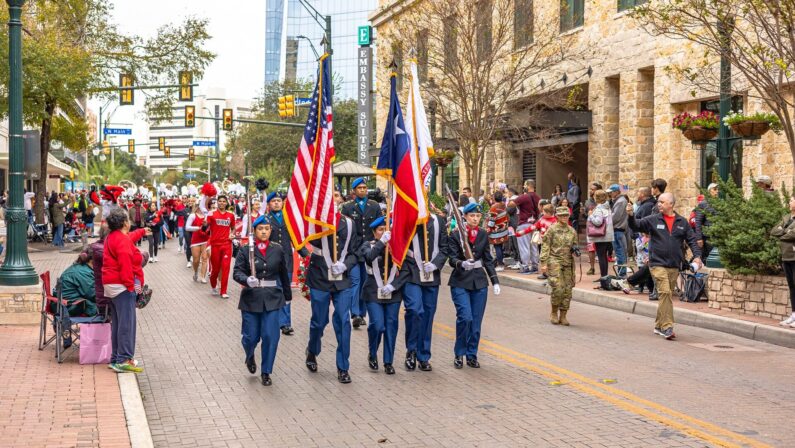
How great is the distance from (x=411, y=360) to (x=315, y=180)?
2.10m

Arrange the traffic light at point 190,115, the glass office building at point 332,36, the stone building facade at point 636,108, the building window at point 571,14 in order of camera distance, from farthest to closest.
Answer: the glass office building at point 332,36
the traffic light at point 190,115
the building window at point 571,14
the stone building facade at point 636,108

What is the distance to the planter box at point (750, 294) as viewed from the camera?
12.7m

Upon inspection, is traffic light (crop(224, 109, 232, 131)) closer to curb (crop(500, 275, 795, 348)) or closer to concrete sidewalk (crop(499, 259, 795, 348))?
concrete sidewalk (crop(499, 259, 795, 348))

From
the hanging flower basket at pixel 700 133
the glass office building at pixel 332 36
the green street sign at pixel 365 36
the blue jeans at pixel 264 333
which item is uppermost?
the glass office building at pixel 332 36

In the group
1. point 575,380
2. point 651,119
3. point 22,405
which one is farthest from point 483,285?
point 651,119

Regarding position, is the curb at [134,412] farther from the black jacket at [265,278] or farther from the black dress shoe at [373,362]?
the black dress shoe at [373,362]

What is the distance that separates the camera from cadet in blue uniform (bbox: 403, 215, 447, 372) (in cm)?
951

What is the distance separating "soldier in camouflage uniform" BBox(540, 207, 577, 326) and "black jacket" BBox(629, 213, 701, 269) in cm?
114

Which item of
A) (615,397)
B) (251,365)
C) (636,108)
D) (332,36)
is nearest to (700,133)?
(636,108)

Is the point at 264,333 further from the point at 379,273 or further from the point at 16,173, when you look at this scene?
the point at 16,173

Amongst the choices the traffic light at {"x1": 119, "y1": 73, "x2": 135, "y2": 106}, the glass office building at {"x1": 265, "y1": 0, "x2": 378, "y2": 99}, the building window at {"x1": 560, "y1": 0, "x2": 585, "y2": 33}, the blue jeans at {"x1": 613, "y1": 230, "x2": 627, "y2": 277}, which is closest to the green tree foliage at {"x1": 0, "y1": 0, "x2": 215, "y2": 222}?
the traffic light at {"x1": 119, "y1": 73, "x2": 135, "y2": 106}

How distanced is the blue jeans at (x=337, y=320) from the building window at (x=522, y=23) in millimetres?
17792

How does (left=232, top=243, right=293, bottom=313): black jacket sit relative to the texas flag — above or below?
below

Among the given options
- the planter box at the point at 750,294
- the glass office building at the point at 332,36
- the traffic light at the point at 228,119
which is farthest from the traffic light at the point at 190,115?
the glass office building at the point at 332,36
